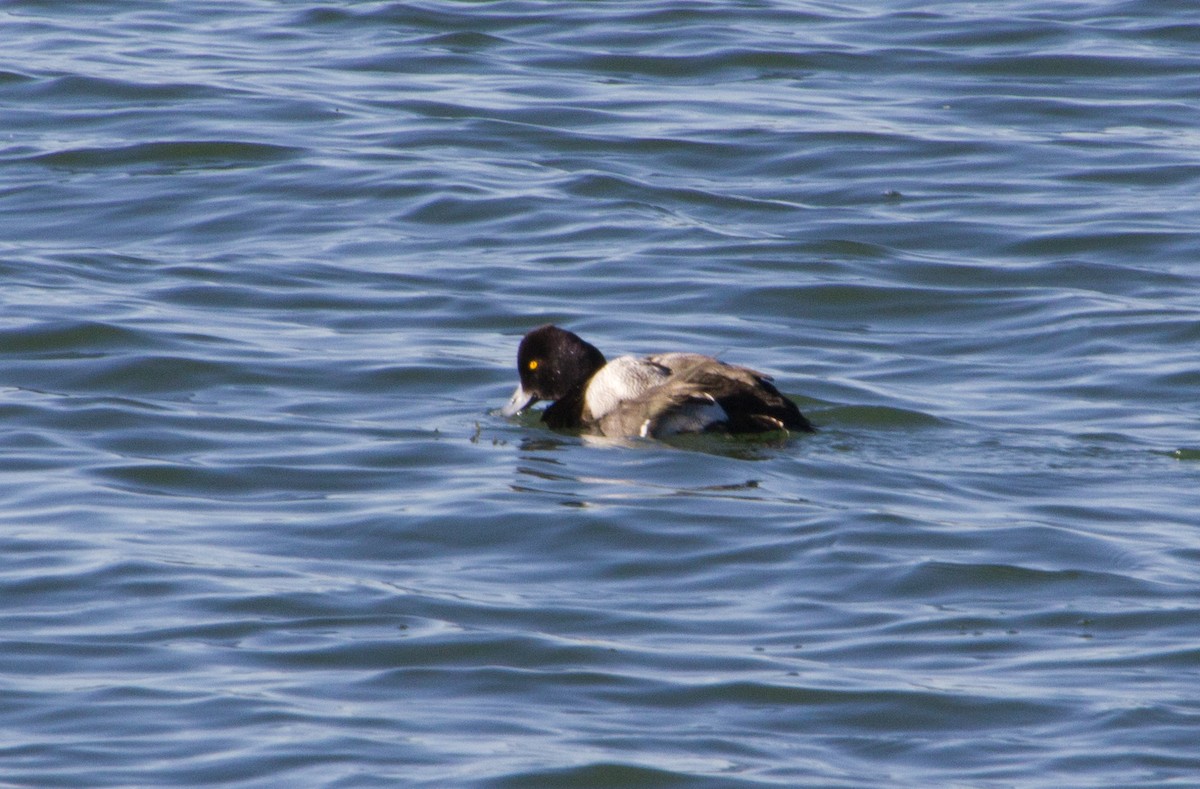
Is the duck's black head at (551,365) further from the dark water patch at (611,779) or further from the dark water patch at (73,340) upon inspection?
the dark water patch at (611,779)

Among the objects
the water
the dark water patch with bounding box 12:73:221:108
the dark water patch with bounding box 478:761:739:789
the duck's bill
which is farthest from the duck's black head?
the dark water patch with bounding box 12:73:221:108

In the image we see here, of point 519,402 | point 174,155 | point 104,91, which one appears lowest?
point 519,402

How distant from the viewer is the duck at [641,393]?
30.7ft

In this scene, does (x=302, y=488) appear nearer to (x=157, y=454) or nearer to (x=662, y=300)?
(x=157, y=454)

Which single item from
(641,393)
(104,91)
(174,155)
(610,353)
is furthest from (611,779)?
(104,91)

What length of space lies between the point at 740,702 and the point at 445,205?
26.9ft

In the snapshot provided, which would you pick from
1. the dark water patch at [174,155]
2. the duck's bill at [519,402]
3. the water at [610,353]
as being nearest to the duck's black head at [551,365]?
the duck's bill at [519,402]

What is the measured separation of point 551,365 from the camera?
997 cm

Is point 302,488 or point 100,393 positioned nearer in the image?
point 302,488

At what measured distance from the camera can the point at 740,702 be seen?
246 inches

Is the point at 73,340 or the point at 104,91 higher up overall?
the point at 104,91

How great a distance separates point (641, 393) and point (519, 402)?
A: 2.47 ft

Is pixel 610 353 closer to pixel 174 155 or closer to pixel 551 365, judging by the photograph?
pixel 551 365

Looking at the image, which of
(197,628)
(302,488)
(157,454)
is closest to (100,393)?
(157,454)
